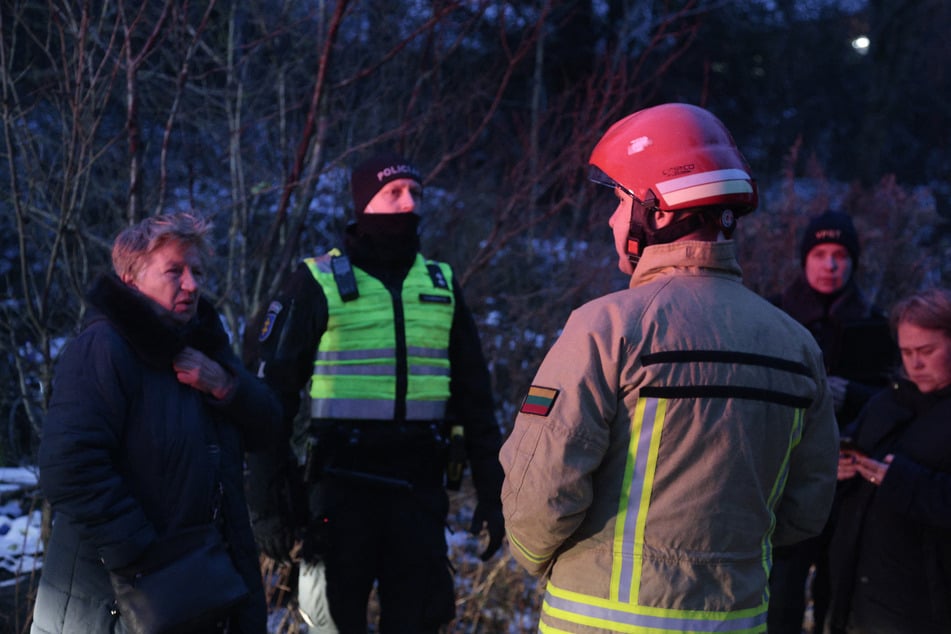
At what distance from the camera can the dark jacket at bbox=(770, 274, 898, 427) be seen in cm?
424

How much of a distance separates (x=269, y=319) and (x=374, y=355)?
42 cm

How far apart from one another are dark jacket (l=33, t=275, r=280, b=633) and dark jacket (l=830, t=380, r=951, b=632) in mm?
2170

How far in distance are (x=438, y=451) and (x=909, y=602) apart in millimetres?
1726

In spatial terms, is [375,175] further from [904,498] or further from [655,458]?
[904,498]

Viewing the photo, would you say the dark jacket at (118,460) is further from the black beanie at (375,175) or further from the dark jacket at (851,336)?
the dark jacket at (851,336)

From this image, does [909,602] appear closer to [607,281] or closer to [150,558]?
[150,558]

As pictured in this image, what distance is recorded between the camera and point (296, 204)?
15.7 ft

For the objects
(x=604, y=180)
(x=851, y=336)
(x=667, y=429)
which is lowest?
(x=667, y=429)

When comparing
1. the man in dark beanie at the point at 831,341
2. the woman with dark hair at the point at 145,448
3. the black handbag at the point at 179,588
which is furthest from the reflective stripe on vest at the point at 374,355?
the man in dark beanie at the point at 831,341

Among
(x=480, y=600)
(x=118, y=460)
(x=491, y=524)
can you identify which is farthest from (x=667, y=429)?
(x=480, y=600)

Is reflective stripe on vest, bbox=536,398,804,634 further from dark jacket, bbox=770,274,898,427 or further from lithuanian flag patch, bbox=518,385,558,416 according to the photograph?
dark jacket, bbox=770,274,898,427

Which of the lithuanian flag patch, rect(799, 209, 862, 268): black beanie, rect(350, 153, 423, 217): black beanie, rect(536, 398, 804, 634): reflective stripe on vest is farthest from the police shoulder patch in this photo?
rect(799, 209, 862, 268): black beanie

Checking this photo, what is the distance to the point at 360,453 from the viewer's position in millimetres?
3406

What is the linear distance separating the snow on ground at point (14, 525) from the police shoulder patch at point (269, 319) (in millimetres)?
1637
